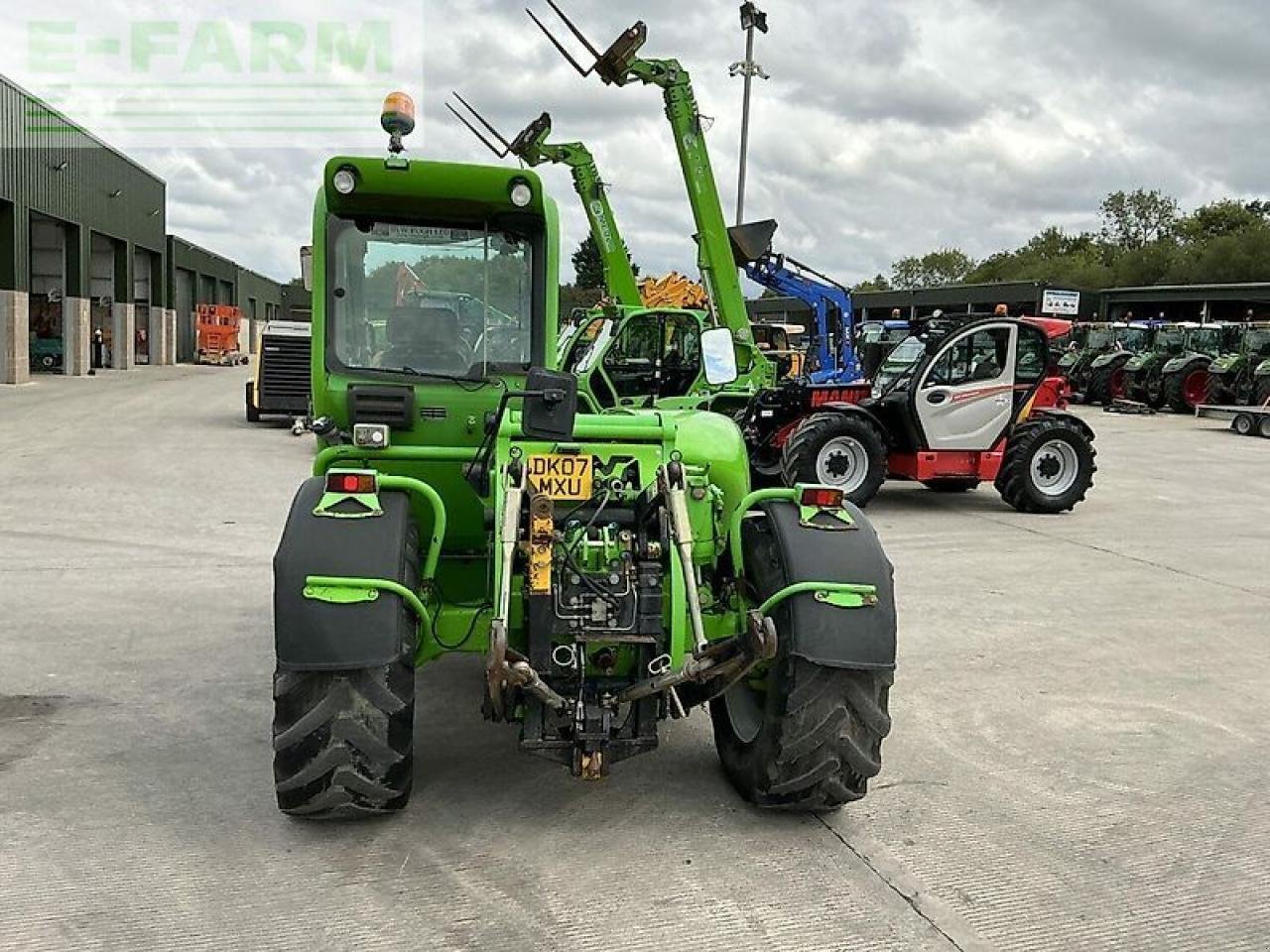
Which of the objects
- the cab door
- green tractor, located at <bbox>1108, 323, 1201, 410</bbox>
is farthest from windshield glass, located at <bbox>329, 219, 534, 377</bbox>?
green tractor, located at <bbox>1108, 323, 1201, 410</bbox>

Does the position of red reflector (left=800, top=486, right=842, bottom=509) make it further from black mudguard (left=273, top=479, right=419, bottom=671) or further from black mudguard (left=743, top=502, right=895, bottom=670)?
black mudguard (left=273, top=479, right=419, bottom=671)

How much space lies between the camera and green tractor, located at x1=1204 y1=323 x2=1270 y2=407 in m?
25.9

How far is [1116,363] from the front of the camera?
103ft

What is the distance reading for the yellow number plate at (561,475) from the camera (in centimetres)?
416

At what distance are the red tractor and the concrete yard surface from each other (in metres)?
3.60

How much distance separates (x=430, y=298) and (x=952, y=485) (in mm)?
9712

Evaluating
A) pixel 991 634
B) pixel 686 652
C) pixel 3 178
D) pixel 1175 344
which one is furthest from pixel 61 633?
pixel 1175 344

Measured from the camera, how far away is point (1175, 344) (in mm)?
30906

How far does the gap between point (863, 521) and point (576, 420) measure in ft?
3.89

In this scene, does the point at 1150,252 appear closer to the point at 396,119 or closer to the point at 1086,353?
the point at 1086,353

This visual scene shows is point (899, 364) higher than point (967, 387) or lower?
higher

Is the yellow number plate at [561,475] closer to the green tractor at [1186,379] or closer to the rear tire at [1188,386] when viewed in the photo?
the green tractor at [1186,379]

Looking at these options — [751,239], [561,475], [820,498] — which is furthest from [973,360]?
[561,475]

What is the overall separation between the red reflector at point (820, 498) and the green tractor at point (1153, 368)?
27.2 metres
